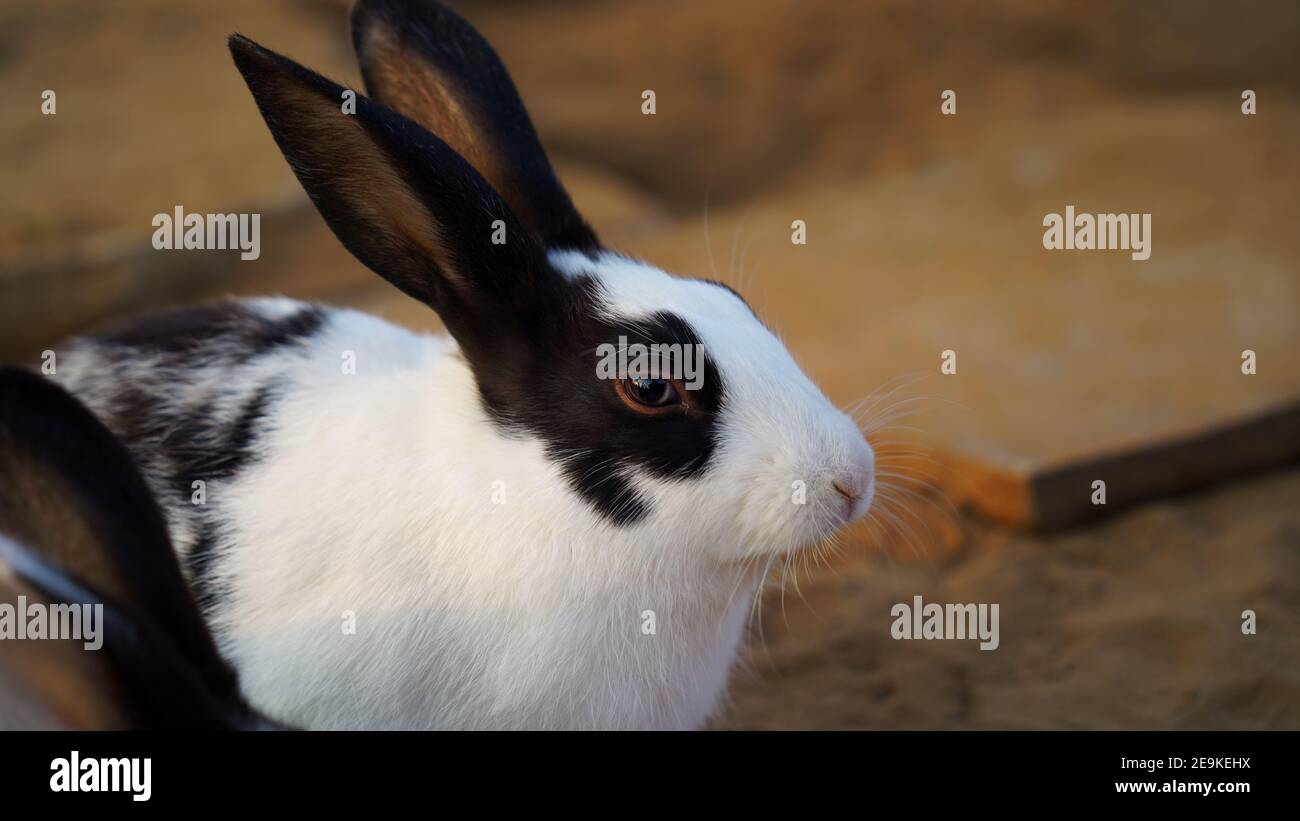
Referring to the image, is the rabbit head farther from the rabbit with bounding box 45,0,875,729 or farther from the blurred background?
the blurred background

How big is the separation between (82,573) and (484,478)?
85 centimetres

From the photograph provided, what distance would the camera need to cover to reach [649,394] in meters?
2.73

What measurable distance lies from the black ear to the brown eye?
28 cm

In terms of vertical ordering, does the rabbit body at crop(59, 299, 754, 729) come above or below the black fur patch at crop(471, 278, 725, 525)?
below

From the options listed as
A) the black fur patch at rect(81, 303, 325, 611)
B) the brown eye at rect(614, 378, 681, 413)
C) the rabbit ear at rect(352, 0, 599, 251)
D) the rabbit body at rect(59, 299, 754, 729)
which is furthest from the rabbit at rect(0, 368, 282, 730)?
the rabbit ear at rect(352, 0, 599, 251)

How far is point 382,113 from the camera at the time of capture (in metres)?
2.58

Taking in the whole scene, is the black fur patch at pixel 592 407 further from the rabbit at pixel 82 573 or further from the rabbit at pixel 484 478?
the rabbit at pixel 82 573

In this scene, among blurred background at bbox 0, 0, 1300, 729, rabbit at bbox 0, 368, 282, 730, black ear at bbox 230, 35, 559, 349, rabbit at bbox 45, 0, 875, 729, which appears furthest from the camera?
blurred background at bbox 0, 0, 1300, 729

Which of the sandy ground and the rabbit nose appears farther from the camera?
the sandy ground

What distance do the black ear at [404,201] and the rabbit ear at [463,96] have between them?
27 cm

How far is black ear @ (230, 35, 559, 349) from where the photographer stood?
2.58 meters

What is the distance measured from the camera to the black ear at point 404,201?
2.58 meters

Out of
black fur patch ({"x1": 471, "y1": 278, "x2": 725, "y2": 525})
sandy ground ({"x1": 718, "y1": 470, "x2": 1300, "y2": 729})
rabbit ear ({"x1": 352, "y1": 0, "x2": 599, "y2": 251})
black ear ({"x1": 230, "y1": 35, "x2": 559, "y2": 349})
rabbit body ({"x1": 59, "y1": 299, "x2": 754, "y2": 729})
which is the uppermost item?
rabbit ear ({"x1": 352, "y1": 0, "x2": 599, "y2": 251})
